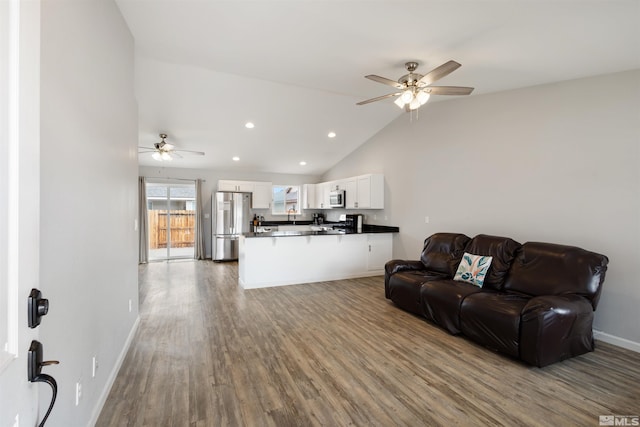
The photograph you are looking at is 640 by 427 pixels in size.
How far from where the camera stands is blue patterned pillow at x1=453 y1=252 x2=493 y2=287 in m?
3.42

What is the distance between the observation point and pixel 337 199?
6.92 m

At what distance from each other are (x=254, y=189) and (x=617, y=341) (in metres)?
7.17

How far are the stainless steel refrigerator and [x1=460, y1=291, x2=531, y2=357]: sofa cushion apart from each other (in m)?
5.64

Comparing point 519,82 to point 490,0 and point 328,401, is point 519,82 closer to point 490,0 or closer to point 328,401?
point 490,0

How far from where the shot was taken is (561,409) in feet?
6.50

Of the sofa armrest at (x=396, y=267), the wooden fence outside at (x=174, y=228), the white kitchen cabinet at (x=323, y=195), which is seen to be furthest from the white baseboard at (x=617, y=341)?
the wooden fence outside at (x=174, y=228)

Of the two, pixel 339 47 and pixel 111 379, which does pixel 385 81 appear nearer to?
pixel 339 47

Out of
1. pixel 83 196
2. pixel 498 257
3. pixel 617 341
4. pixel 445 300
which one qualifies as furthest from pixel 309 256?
pixel 617 341

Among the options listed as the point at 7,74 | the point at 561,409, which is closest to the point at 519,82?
the point at 561,409

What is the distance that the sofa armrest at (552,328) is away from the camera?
244 cm

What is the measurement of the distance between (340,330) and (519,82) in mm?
3596

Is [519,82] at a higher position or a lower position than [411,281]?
higher

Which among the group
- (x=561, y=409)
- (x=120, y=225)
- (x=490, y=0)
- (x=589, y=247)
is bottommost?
(x=561, y=409)

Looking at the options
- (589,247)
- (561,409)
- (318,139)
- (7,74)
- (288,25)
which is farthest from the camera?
(318,139)
